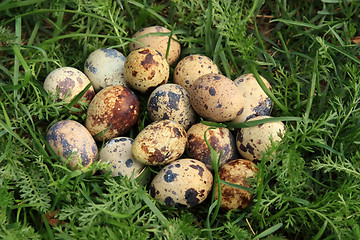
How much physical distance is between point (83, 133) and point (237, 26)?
3.54 feet

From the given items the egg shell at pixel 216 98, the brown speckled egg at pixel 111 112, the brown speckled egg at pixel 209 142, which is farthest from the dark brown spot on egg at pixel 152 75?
the brown speckled egg at pixel 209 142

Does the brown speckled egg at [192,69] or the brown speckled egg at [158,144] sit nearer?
A: the brown speckled egg at [158,144]

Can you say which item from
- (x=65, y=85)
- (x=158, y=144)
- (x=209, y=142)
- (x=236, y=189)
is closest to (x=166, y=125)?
(x=158, y=144)

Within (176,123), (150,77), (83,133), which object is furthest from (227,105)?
(83,133)

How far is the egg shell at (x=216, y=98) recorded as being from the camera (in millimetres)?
2074

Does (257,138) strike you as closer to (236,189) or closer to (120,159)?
(236,189)

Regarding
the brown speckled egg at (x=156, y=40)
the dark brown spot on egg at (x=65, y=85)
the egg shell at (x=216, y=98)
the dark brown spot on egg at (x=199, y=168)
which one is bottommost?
the dark brown spot on egg at (x=199, y=168)

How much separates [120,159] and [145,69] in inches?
20.7

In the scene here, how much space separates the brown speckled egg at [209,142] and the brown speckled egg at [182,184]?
10cm

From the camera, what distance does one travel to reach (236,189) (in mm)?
2025

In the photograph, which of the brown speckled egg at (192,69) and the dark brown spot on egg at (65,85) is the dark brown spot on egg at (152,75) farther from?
the dark brown spot on egg at (65,85)

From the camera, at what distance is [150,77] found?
2207 millimetres

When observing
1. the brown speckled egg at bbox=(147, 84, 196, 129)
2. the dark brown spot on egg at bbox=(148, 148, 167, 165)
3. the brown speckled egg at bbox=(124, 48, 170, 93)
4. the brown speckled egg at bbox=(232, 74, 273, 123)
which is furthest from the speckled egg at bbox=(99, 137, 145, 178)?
the brown speckled egg at bbox=(232, 74, 273, 123)

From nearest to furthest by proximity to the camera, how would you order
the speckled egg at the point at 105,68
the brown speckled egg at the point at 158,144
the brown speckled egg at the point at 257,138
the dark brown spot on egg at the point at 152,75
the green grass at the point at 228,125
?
the green grass at the point at 228,125, the brown speckled egg at the point at 158,144, the brown speckled egg at the point at 257,138, the dark brown spot on egg at the point at 152,75, the speckled egg at the point at 105,68
